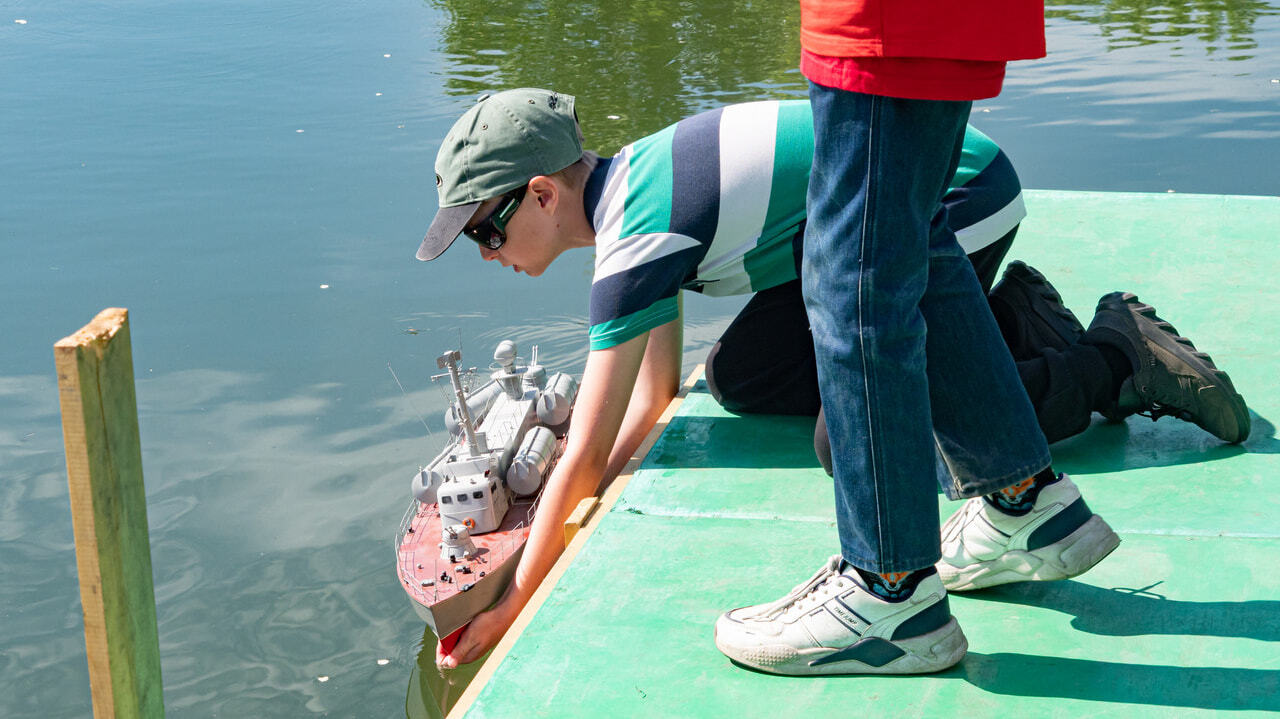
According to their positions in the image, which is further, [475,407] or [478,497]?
[475,407]

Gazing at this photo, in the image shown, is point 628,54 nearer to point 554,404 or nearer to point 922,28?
point 554,404

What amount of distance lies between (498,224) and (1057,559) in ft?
5.06

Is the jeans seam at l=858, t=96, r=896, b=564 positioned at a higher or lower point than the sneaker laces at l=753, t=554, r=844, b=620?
higher

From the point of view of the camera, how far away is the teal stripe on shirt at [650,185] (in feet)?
9.11

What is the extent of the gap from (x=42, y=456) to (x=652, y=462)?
3.32m

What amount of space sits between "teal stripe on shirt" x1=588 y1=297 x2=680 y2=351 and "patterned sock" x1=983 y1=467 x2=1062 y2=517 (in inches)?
34.1

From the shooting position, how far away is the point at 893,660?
2088mm

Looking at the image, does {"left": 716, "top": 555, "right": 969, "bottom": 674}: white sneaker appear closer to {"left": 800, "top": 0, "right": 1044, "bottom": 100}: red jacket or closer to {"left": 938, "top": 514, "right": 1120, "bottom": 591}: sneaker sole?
{"left": 938, "top": 514, "right": 1120, "bottom": 591}: sneaker sole

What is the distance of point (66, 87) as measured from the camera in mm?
→ 11672

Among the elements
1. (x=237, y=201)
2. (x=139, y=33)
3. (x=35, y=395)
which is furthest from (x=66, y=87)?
(x=35, y=395)

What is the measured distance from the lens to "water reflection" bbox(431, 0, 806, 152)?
10.9 meters

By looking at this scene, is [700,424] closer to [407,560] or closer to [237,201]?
[407,560]

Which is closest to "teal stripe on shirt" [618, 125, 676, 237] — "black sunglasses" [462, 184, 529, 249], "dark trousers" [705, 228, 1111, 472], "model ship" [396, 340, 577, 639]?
"black sunglasses" [462, 184, 529, 249]

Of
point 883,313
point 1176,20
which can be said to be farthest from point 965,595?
point 1176,20
